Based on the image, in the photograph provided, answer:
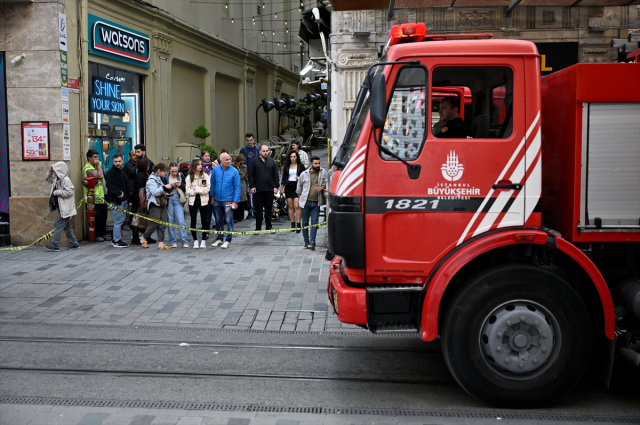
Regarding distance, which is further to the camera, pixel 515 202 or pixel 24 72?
pixel 24 72

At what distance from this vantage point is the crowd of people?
42.1 ft

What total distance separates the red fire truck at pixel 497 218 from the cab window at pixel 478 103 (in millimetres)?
11

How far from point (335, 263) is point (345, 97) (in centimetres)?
660

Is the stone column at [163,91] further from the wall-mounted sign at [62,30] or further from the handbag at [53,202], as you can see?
the handbag at [53,202]

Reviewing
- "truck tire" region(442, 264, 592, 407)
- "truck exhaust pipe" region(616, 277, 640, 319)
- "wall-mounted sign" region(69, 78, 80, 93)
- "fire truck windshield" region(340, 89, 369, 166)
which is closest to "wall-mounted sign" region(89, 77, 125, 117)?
"wall-mounted sign" region(69, 78, 80, 93)

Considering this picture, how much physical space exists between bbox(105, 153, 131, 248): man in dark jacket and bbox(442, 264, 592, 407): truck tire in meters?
9.57

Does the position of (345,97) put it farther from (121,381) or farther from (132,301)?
(121,381)

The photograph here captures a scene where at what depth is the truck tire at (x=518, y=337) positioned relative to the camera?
4.95m

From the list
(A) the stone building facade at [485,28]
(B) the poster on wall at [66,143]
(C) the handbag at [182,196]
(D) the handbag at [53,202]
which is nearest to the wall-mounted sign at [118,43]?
(B) the poster on wall at [66,143]

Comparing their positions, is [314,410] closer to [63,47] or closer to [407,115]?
[407,115]

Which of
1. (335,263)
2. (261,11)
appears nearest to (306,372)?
(335,263)

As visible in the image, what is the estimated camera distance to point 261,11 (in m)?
31.5

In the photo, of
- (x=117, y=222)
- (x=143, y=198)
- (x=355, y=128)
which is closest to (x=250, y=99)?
(x=143, y=198)

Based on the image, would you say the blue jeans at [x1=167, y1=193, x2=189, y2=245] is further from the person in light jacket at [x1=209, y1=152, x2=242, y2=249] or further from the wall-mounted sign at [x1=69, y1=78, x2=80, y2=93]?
the wall-mounted sign at [x1=69, y1=78, x2=80, y2=93]
